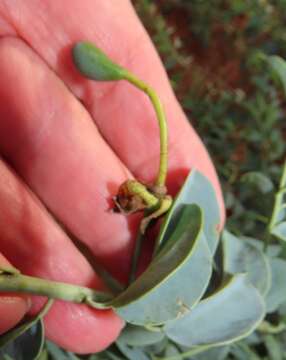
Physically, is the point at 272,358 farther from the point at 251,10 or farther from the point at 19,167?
the point at 251,10

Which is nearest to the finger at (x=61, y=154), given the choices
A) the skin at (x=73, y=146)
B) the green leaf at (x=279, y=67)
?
the skin at (x=73, y=146)

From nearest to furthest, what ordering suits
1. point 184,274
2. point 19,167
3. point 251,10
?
point 184,274
point 19,167
point 251,10

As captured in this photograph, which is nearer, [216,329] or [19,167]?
[216,329]

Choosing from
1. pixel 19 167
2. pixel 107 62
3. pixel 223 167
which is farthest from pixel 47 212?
pixel 223 167

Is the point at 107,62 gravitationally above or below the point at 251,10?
above

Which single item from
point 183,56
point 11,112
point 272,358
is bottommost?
point 272,358

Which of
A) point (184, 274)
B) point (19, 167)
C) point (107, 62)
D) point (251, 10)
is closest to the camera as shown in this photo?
point (184, 274)

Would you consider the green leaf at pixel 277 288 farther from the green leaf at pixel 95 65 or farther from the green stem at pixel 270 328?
the green leaf at pixel 95 65
